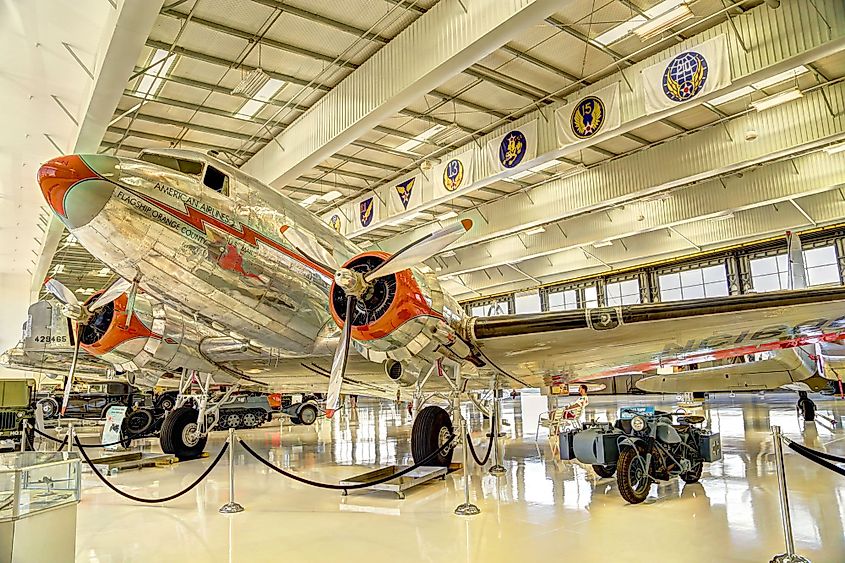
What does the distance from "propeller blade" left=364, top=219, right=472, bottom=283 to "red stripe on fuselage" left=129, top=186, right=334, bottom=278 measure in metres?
0.87

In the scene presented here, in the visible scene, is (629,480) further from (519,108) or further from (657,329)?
(519,108)

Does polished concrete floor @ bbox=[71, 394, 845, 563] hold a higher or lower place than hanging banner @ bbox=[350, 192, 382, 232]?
lower

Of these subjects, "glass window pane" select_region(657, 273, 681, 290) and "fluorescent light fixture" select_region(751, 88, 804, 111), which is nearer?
"fluorescent light fixture" select_region(751, 88, 804, 111)

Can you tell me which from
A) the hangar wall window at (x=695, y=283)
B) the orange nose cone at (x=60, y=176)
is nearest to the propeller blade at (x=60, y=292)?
the orange nose cone at (x=60, y=176)

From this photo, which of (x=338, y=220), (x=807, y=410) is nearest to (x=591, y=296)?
(x=807, y=410)

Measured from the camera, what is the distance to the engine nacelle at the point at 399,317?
22.9ft

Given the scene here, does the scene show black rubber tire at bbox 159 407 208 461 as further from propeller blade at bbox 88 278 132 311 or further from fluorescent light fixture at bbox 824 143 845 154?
fluorescent light fixture at bbox 824 143 845 154

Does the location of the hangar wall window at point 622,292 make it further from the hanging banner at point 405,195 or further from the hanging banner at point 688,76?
the hanging banner at point 688,76

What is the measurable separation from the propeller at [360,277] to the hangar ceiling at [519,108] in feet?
10.5

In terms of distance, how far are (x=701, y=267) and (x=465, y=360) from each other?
23219 millimetres

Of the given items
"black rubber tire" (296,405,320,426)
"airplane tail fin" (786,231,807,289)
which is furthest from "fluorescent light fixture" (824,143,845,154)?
"black rubber tire" (296,405,320,426)

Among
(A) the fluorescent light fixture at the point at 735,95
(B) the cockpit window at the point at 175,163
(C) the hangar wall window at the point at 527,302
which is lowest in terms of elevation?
(B) the cockpit window at the point at 175,163

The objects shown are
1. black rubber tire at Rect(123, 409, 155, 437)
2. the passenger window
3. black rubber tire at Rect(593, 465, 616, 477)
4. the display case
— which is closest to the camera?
the display case

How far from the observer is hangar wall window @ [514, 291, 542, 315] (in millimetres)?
33781
